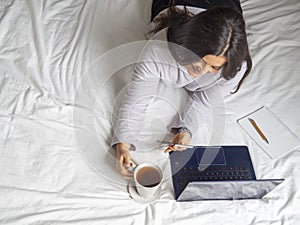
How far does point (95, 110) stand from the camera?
3.18 feet

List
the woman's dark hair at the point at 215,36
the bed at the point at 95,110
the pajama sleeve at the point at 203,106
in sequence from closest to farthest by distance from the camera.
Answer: the woman's dark hair at the point at 215,36 → the bed at the point at 95,110 → the pajama sleeve at the point at 203,106

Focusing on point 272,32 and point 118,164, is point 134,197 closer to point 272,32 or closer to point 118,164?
point 118,164

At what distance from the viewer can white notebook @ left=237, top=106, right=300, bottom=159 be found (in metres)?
0.99

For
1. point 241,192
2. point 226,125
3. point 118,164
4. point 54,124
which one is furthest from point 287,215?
point 54,124

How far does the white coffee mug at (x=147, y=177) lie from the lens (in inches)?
31.2

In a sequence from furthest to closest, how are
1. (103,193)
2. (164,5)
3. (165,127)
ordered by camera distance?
1. (164,5)
2. (165,127)
3. (103,193)

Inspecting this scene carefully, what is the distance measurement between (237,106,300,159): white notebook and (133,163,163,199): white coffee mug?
0.36m

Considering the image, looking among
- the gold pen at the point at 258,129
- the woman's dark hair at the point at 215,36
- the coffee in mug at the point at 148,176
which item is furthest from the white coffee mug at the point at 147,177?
the gold pen at the point at 258,129

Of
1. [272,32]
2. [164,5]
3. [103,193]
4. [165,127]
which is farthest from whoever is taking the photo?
[272,32]

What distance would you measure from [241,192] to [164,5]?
63 centimetres

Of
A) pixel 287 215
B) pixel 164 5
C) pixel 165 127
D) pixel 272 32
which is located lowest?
pixel 287 215

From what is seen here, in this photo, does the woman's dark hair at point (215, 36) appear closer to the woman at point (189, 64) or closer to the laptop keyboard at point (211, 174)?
the woman at point (189, 64)

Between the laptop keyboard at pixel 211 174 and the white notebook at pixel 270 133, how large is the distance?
15 centimetres

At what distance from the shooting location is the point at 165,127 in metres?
0.95
